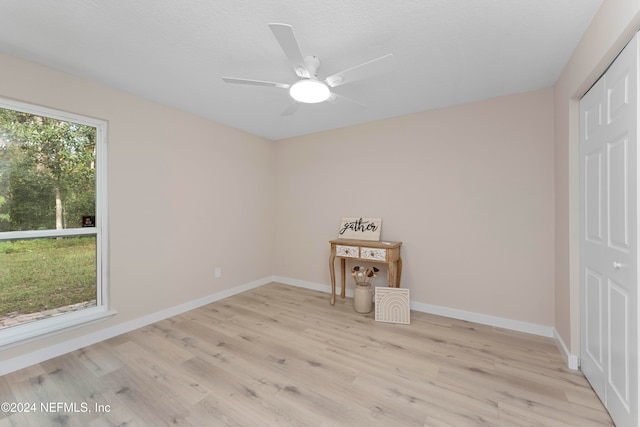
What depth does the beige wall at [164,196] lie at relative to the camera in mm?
2248

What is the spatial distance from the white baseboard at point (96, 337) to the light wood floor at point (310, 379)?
75 mm

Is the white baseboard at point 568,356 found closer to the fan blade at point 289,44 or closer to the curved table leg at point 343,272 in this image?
the curved table leg at point 343,272

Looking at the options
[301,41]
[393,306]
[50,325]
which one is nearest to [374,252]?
[393,306]

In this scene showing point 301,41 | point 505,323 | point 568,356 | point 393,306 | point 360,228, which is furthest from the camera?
point 360,228

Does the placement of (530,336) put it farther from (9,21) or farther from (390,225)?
(9,21)

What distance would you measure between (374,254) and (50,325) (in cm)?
301

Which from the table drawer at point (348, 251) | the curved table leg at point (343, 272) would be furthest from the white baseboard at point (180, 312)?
the table drawer at point (348, 251)

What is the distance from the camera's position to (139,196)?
2.65 meters

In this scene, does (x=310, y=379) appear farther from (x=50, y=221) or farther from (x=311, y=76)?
(x=50, y=221)

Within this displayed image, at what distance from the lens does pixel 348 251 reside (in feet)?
10.3

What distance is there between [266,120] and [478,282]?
10.3 feet

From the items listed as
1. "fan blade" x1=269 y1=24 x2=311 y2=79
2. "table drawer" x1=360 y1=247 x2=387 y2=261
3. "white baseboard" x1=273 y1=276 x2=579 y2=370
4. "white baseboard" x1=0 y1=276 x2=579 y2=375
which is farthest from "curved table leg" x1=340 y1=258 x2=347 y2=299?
"fan blade" x1=269 y1=24 x2=311 y2=79

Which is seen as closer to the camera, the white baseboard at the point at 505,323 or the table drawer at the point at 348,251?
the white baseboard at the point at 505,323

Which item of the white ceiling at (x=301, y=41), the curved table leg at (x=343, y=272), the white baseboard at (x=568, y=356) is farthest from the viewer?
the curved table leg at (x=343, y=272)
